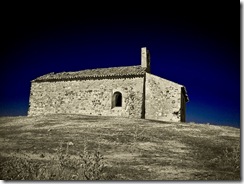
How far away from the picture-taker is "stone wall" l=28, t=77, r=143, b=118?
13.8 m

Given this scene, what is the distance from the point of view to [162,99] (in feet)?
42.7

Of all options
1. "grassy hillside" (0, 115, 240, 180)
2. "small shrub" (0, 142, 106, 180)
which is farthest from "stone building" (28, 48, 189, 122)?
"small shrub" (0, 142, 106, 180)

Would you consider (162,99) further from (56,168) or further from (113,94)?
(56,168)

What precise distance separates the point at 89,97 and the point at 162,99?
3.96m

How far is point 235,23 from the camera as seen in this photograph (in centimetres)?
684

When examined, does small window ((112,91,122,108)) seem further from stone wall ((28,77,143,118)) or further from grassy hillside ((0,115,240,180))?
grassy hillside ((0,115,240,180))

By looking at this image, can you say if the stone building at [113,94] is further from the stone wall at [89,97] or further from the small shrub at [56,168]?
the small shrub at [56,168]

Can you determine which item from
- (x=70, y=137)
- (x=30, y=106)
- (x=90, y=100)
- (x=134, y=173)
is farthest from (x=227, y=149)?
(x=30, y=106)

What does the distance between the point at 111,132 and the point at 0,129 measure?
3.39 metres

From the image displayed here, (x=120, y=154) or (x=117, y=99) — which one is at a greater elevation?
(x=117, y=99)

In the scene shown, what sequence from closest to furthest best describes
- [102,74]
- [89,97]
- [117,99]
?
[89,97] → [102,74] → [117,99]

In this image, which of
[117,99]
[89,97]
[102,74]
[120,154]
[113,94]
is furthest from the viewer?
[117,99]

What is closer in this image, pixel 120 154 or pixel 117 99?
pixel 120 154

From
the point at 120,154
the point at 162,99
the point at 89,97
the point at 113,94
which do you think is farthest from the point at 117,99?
the point at 120,154
